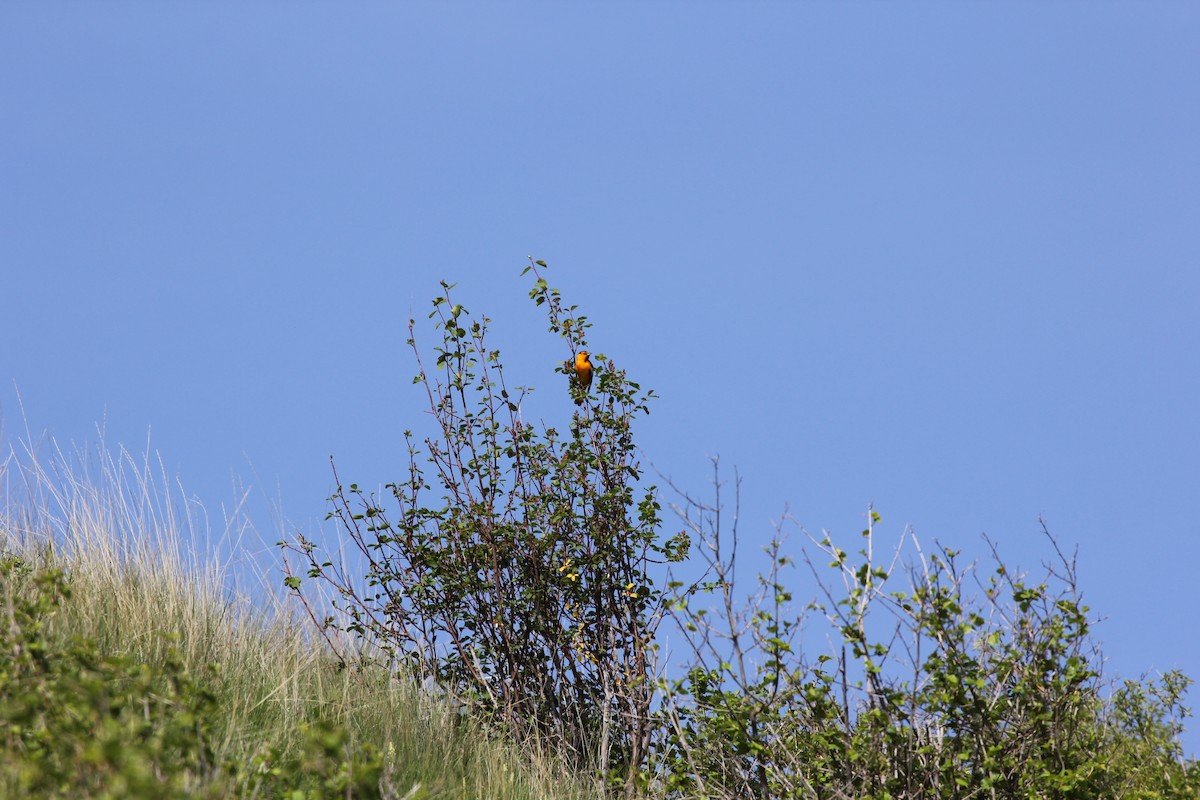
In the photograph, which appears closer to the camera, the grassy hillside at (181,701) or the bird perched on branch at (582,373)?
the grassy hillside at (181,701)

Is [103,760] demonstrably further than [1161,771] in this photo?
No

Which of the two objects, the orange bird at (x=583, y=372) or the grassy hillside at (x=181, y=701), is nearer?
the grassy hillside at (x=181, y=701)

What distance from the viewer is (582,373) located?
835 cm

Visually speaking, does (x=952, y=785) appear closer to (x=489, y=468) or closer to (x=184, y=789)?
(x=489, y=468)

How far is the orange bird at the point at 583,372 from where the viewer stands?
27.3 ft

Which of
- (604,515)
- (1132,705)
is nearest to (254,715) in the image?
(604,515)

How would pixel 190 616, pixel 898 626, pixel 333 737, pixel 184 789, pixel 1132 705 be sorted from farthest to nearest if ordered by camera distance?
pixel 1132 705, pixel 190 616, pixel 898 626, pixel 184 789, pixel 333 737

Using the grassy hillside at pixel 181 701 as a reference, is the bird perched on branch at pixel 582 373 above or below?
above

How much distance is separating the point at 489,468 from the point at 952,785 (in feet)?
12.0

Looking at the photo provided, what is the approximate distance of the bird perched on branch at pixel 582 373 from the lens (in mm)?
8336

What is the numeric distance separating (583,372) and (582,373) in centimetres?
1

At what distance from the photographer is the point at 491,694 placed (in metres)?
7.97

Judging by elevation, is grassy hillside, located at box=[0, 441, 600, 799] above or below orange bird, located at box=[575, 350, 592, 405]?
below

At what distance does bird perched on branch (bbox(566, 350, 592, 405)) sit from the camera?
834 centimetres
